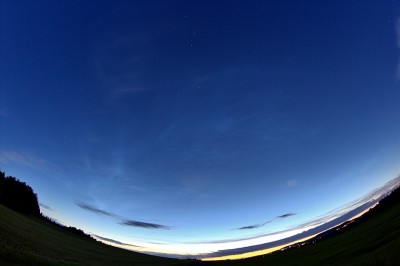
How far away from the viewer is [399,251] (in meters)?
18.7

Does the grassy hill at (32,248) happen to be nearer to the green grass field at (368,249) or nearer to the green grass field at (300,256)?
the green grass field at (300,256)

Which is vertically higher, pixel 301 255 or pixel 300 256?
pixel 300 256

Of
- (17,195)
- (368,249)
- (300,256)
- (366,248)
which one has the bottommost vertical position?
(300,256)

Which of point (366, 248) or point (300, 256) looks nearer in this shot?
point (366, 248)

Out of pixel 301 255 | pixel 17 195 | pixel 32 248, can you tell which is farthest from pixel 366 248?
pixel 17 195

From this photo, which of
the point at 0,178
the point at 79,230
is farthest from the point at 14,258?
the point at 79,230

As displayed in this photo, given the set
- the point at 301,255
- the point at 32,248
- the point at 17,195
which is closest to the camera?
the point at 32,248

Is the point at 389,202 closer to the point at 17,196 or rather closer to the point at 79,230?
the point at 17,196

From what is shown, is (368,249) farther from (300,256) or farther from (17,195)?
(17,195)

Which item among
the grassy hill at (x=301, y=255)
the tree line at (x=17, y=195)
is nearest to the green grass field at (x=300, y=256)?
the grassy hill at (x=301, y=255)

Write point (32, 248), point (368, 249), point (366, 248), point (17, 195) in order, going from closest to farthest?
point (368, 249), point (366, 248), point (32, 248), point (17, 195)

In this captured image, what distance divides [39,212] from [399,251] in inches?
5780

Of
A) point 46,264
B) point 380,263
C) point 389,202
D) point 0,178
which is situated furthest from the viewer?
point 0,178

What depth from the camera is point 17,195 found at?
106m
